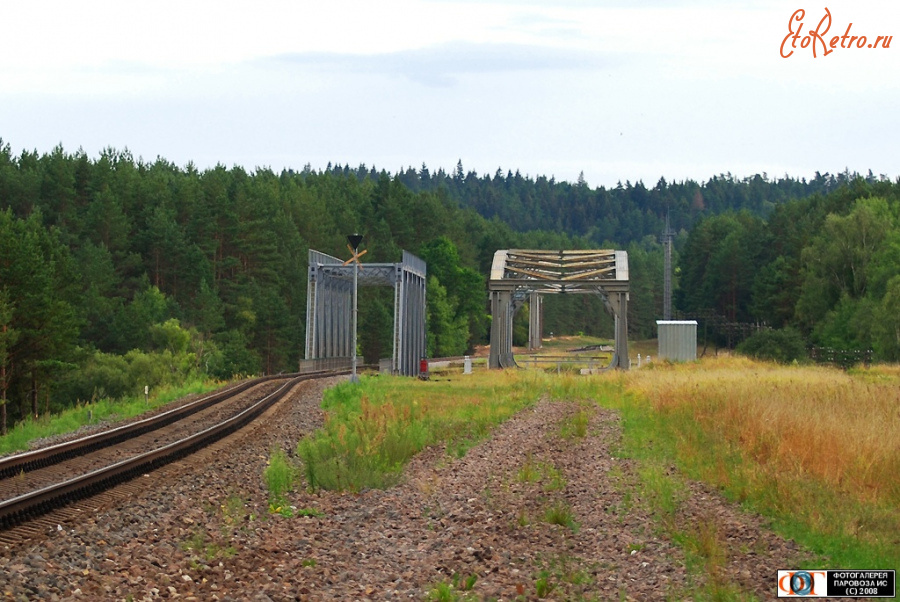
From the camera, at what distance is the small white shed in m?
53.9

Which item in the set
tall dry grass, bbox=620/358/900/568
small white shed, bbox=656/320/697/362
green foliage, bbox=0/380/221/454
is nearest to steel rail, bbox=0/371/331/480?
green foliage, bbox=0/380/221/454

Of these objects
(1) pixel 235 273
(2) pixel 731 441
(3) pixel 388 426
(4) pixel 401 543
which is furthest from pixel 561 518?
(1) pixel 235 273

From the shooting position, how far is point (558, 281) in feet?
190

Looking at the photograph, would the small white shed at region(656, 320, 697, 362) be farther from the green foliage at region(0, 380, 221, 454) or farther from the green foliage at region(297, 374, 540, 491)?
the green foliage at region(0, 380, 221, 454)

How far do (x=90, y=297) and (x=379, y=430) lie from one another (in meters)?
50.6

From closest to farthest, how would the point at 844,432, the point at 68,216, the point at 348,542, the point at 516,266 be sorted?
the point at 348,542, the point at 844,432, the point at 516,266, the point at 68,216

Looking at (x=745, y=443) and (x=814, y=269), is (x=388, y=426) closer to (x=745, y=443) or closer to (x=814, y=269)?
(x=745, y=443)

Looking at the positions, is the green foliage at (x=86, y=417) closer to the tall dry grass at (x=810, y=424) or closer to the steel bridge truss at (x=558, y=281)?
the tall dry grass at (x=810, y=424)

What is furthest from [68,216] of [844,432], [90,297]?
[844,432]

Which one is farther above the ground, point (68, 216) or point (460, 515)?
point (68, 216)

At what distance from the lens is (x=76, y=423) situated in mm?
24609

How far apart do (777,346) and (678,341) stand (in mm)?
7973

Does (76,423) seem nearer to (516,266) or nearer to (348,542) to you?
(348,542)

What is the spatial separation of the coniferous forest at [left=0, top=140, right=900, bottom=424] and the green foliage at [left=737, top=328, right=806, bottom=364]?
531 centimetres
